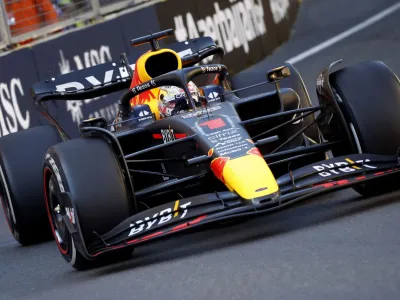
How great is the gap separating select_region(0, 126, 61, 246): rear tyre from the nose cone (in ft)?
6.67

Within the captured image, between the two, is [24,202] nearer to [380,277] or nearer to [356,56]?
[380,277]

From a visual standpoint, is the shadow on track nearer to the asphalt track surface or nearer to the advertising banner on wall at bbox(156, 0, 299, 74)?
the asphalt track surface

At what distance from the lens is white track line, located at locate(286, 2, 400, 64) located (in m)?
18.0

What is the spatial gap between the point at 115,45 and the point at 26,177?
598 centimetres

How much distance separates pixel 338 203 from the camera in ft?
25.3

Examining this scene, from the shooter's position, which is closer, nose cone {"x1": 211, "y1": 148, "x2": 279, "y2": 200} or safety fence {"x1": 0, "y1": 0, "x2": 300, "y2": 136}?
nose cone {"x1": 211, "y1": 148, "x2": 279, "y2": 200}

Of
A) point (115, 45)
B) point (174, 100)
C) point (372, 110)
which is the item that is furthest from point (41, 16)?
point (372, 110)

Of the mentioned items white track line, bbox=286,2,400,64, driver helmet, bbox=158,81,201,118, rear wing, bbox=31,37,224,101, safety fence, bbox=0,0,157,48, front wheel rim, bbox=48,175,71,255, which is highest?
safety fence, bbox=0,0,157,48

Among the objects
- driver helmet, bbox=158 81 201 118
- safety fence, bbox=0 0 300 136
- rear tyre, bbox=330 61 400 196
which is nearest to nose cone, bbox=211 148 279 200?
rear tyre, bbox=330 61 400 196

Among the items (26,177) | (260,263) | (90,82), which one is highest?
(90,82)

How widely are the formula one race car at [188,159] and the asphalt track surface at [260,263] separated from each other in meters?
0.20

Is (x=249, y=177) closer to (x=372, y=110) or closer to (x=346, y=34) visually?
(x=372, y=110)

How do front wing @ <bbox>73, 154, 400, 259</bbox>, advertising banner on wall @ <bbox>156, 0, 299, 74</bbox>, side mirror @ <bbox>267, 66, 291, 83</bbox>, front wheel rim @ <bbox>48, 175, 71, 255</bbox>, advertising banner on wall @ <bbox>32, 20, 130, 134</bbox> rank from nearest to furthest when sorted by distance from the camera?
front wing @ <bbox>73, 154, 400, 259</bbox> < front wheel rim @ <bbox>48, 175, 71, 255</bbox> < side mirror @ <bbox>267, 66, 291, 83</bbox> < advertising banner on wall @ <bbox>32, 20, 130, 134</bbox> < advertising banner on wall @ <bbox>156, 0, 299, 74</bbox>

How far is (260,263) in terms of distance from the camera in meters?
5.99
